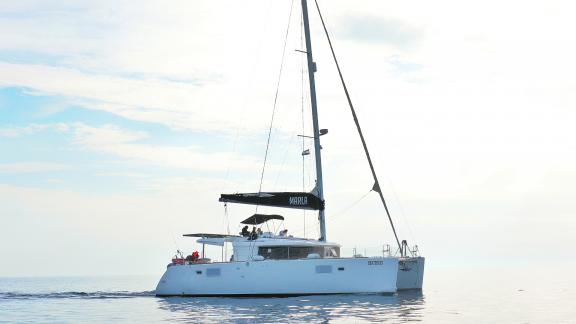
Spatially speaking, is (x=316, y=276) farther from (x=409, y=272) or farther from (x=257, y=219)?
(x=409, y=272)

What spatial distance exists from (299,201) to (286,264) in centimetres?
369

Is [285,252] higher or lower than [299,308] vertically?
higher

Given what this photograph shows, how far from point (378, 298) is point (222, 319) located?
10.6m

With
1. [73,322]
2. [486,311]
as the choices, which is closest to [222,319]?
[73,322]

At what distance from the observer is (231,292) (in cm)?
3778

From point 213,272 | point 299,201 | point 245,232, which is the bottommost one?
point 213,272

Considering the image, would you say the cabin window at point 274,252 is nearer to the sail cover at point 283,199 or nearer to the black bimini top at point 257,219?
the sail cover at point 283,199

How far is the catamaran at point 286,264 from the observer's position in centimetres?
3597

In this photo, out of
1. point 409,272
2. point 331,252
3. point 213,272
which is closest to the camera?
point 213,272

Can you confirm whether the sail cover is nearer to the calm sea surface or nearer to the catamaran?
the catamaran

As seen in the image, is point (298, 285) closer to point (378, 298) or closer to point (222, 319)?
point (378, 298)

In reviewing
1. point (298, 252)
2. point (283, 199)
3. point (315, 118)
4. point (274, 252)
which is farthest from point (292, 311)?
point (315, 118)

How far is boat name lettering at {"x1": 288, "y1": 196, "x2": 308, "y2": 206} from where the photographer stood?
38.3 metres

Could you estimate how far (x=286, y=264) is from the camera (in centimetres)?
3628
